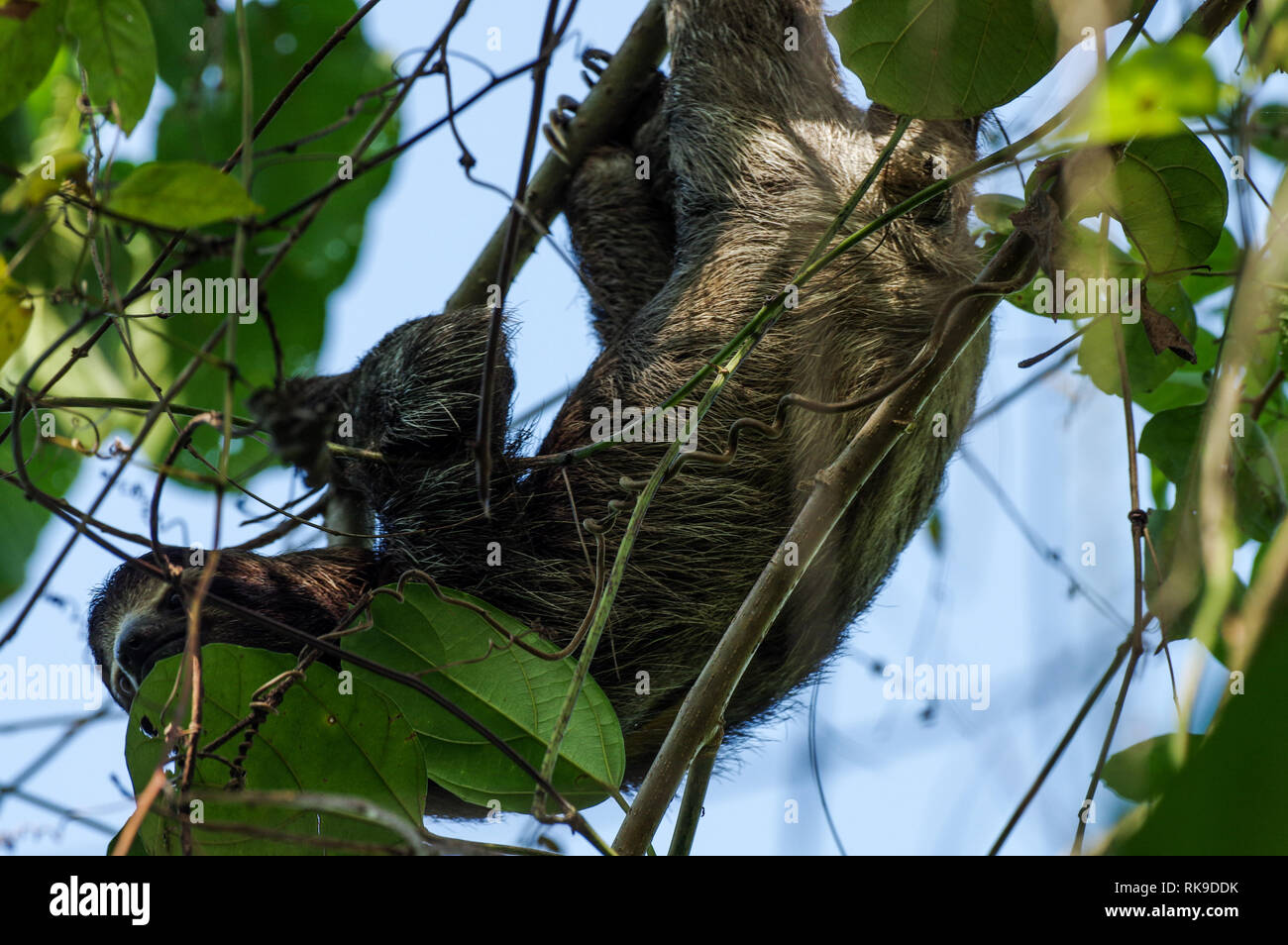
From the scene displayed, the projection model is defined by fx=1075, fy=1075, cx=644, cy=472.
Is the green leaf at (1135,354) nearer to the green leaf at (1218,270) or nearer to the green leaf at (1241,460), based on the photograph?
the green leaf at (1241,460)

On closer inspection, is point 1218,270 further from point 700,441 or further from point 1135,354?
point 700,441

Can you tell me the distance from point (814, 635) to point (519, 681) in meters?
1.58

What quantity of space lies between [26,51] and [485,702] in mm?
1813

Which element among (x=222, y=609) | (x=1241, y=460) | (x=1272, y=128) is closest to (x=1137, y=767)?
(x=1241, y=460)

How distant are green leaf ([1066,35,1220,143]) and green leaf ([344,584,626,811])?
6.23 feet

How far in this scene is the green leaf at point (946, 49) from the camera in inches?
93.5

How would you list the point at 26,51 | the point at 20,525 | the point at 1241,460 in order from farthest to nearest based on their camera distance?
the point at 20,525
the point at 1241,460
the point at 26,51

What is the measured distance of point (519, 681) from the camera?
9.40 feet

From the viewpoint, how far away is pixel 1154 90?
3.92ft

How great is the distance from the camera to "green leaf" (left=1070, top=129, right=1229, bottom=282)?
2.63 metres

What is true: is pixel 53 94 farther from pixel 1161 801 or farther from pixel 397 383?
pixel 1161 801

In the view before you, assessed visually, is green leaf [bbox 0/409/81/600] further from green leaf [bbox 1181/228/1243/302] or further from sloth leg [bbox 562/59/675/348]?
green leaf [bbox 1181/228/1243/302]

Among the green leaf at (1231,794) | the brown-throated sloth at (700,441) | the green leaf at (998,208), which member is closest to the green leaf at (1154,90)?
the green leaf at (1231,794)
